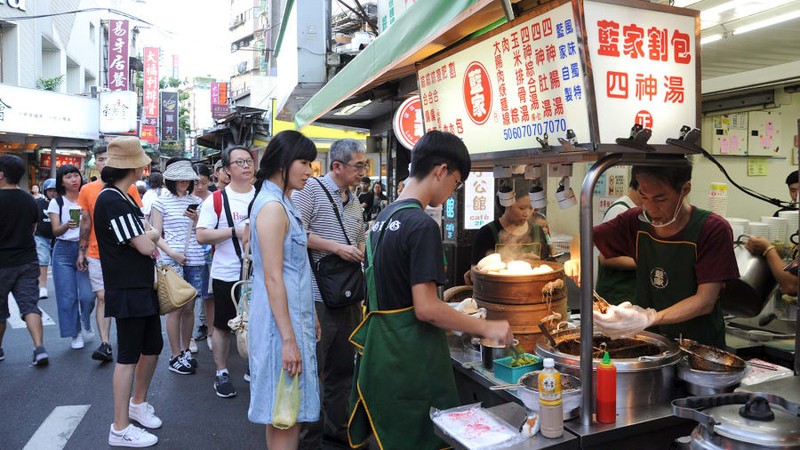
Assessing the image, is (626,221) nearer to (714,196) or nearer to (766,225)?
(766,225)

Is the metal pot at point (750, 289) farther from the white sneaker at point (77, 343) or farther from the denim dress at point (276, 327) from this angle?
the white sneaker at point (77, 343)

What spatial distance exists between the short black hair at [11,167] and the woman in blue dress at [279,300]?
13.6 ft

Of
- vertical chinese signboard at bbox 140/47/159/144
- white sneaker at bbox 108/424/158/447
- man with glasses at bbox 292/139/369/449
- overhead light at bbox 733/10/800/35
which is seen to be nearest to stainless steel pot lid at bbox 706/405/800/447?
man with glasses at bbox 292/139/369/449

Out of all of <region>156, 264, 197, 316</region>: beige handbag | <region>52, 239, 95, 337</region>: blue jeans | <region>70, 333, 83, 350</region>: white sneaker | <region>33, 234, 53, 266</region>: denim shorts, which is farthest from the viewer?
<region>33, 234, 53, 266</region>: denim shorts

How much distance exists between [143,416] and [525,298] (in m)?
3.43

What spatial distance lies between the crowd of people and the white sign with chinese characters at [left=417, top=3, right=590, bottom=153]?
44 cm

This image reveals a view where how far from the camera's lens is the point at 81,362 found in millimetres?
6273

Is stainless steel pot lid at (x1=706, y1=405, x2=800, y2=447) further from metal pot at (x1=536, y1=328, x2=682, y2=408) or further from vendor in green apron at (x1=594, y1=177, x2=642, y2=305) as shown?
vendor in green apron at (x1=594, y1=177, x2=642, y2=305)

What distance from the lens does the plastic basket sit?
2.64 m

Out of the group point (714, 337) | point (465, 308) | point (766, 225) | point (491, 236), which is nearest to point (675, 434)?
point (714, 337)

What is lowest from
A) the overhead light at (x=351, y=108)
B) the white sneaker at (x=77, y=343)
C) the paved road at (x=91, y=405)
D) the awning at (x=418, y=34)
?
the paved road at (x=91, y=405)

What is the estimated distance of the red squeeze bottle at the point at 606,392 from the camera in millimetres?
2170

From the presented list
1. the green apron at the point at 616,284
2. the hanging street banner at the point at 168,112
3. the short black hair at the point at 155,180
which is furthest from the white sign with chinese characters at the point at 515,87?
Result: the hanging street banner at the point at 168,112

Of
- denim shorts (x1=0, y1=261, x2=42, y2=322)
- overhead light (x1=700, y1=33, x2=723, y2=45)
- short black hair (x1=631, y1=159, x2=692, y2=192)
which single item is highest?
overhead light (x1=700, y1=33, x2=723, y2=45)
